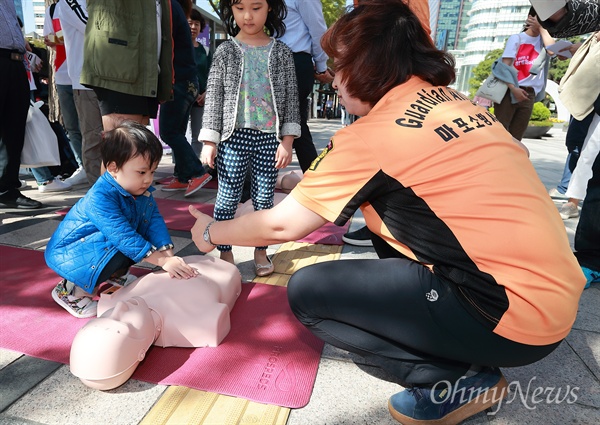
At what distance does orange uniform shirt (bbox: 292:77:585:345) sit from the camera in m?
1.20

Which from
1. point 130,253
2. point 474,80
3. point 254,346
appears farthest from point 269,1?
point 474,80

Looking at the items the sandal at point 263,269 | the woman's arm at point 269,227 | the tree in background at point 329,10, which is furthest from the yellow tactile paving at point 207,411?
the tree in background at point 329,10

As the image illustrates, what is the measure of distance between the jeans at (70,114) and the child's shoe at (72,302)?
300 cm

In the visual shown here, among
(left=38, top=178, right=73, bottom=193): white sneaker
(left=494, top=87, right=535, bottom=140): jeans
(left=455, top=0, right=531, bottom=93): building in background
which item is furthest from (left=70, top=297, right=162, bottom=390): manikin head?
(left=455, top=0, right=531, bottom=93): building in background

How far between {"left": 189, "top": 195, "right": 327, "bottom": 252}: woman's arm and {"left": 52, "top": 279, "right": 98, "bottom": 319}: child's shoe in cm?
73

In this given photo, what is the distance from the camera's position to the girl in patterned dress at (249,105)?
2.23 m

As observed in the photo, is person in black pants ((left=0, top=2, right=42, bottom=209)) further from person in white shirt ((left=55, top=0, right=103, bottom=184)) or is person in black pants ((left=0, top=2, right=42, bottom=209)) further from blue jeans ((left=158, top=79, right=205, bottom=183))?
blue jeans ((left=158, top=79, right=205, bottom=183))

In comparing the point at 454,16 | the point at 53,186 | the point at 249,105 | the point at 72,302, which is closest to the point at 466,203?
the point at 249,105

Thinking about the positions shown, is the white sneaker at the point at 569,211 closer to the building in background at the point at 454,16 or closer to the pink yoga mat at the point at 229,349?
the pink yoga mat at the point at 229,349

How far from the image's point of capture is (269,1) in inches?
89.7

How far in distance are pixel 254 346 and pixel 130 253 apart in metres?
0.71

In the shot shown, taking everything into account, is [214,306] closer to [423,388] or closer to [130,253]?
[130,253]

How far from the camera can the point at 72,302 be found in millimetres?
1984

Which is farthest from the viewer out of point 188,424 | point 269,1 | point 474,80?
point 474,80
